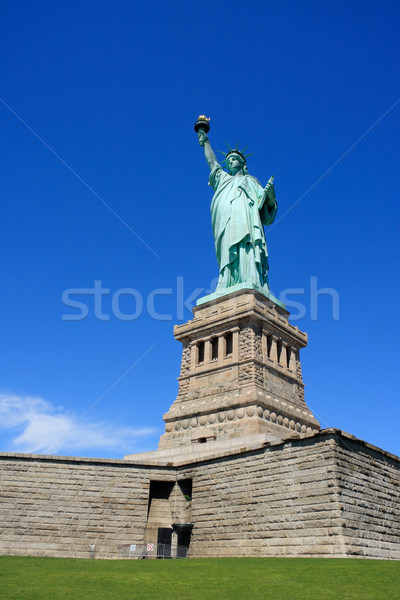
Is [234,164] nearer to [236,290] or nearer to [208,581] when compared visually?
[236,290]

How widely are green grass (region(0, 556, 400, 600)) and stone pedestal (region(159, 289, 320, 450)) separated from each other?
1061 centimetres

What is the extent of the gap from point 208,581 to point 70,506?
31.4ft

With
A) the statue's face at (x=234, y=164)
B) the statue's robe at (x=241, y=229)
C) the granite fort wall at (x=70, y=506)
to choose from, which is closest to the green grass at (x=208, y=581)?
the granite fort wall at (x=70, y=506)

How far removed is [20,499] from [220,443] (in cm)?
→ 768

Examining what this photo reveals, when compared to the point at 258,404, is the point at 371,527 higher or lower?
lower

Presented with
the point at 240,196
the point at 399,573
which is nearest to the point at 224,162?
the point at 240,196

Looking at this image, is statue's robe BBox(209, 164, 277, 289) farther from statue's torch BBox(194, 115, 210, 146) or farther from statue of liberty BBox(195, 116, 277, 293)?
statue's torch BBox(194, 115, 210, 146)

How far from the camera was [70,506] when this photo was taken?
→ 17.4m

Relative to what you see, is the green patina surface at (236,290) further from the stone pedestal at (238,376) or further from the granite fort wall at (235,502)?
the granite fort wall at (235,502)

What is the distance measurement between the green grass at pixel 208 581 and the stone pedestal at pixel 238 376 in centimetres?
1061

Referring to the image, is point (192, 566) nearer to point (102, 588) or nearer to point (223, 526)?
point (102, 588)

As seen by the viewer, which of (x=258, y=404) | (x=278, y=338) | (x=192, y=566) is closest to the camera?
(x=192, y=566)

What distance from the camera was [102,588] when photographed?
27.7 ft

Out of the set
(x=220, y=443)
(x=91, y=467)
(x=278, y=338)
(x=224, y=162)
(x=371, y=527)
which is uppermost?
(x=224, y=162)
